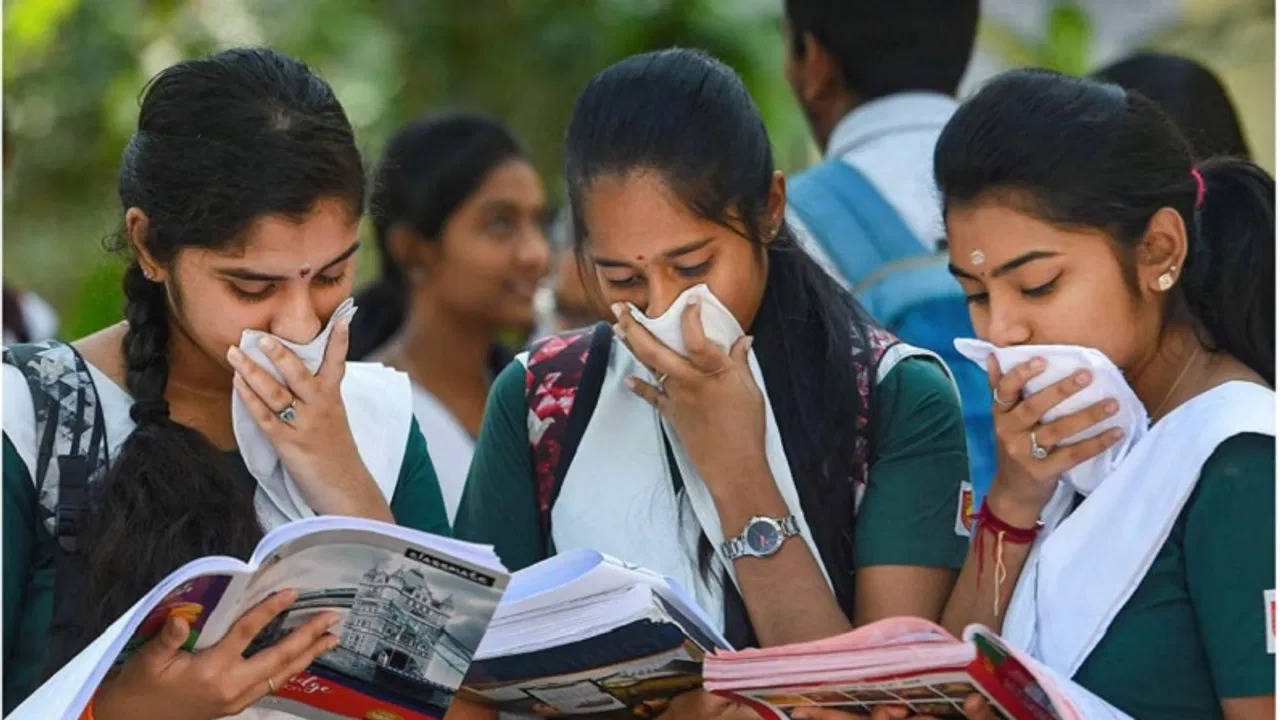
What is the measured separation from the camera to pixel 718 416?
9.54 ft

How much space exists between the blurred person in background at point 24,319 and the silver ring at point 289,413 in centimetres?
258

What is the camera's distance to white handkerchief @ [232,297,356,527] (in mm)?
2906

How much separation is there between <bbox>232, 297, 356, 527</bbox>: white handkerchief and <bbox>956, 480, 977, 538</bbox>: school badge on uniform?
95 centimetres

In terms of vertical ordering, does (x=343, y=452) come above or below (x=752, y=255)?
below

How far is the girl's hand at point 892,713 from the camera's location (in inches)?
98.0

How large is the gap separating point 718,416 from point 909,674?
2.02 feet

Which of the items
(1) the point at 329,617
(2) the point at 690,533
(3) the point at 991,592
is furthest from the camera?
(2) the point at 690,533

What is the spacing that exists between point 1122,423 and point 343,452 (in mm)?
1132

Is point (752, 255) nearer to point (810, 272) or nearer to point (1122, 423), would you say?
point (810, 272)

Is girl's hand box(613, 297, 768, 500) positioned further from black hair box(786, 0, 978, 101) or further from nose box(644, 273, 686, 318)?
black hair box(786, 0, 978, 101)

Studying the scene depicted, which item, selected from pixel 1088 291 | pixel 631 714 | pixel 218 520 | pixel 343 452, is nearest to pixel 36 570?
pixel 218 520

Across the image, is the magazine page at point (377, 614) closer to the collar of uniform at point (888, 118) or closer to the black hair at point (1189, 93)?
the collar of uniform at point (888, 118)

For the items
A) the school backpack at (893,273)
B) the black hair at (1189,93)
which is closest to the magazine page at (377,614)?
the school backpack at (893,273)

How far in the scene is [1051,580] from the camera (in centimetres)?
267
